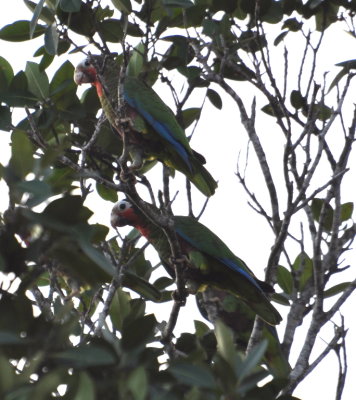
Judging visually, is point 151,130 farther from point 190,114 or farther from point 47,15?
point 47,15

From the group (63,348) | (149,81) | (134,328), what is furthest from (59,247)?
(149,81)

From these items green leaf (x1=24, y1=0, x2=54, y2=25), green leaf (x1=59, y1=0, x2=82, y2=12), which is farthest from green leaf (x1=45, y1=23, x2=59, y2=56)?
green leaf (x1=59, y1=0, x2=82, y2=12)

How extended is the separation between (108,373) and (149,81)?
3.11m

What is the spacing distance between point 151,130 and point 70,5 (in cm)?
94

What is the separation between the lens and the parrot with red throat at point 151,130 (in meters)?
3.86

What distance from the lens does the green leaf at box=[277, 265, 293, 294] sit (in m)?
3.82

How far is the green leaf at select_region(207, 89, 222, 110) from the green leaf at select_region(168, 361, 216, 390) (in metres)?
3.15

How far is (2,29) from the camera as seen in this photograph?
12.5ft

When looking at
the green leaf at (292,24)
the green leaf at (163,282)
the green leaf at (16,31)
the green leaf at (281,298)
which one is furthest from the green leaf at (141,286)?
the green leaf at (292,24)

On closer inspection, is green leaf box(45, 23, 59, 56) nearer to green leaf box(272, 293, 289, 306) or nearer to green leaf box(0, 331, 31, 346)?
green leaf box(272, 293, 289, 306)

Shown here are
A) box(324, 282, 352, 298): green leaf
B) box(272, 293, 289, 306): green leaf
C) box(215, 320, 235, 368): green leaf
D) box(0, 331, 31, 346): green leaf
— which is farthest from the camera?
box(272, 293, 289, 306): green leaf

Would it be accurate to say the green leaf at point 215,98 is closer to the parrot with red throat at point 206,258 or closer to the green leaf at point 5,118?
the parrot with red throat at point 206,258

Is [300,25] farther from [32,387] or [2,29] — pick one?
[32,387]

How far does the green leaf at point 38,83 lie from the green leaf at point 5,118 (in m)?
0.16
